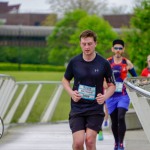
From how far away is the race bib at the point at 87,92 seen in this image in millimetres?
7945

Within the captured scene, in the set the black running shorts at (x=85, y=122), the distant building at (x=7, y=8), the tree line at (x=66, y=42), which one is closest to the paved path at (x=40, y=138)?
the black running shorts at (x=85, y=122)

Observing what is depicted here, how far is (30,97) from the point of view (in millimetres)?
19438

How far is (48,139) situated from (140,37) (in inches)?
525

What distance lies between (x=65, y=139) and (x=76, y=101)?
5.54m

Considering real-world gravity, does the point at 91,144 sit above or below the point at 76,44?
above

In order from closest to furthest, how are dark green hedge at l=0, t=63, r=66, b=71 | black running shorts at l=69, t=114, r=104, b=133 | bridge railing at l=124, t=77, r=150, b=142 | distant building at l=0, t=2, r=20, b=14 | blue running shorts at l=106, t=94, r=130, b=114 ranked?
bridge railing at l=124, t=77, r=150, b=142
black running shorts at l=69, t=114, r=104, b=133
blue running shorts at l=106, t=94, r=130, b=114
dark green hedge at l=0, t=63, r=66, b=71
distant building at l=0, t=2, r=20, b=14

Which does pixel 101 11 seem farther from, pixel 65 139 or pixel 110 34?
pixel 65 139

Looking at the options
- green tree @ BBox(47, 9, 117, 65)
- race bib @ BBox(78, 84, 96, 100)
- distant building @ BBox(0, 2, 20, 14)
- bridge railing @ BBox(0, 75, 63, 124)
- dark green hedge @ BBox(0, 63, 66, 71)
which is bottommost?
distant building @ BBox(0, 2, 20, 14)

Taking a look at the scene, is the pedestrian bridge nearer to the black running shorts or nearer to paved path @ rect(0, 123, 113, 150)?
paved path @ rect(0, 123, 113, 150)

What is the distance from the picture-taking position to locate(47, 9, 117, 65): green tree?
92.4m

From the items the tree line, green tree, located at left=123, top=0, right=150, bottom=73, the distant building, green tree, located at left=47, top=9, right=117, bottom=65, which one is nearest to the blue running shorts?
green tree, located at left=123, top=0, right=150, bottom=73

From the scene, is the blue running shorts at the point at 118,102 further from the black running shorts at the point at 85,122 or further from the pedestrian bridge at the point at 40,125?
the black running shorts at the point at 85,122

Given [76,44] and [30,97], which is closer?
[30,97]

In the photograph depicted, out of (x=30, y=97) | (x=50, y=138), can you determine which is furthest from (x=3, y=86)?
(x=30, y=97)
